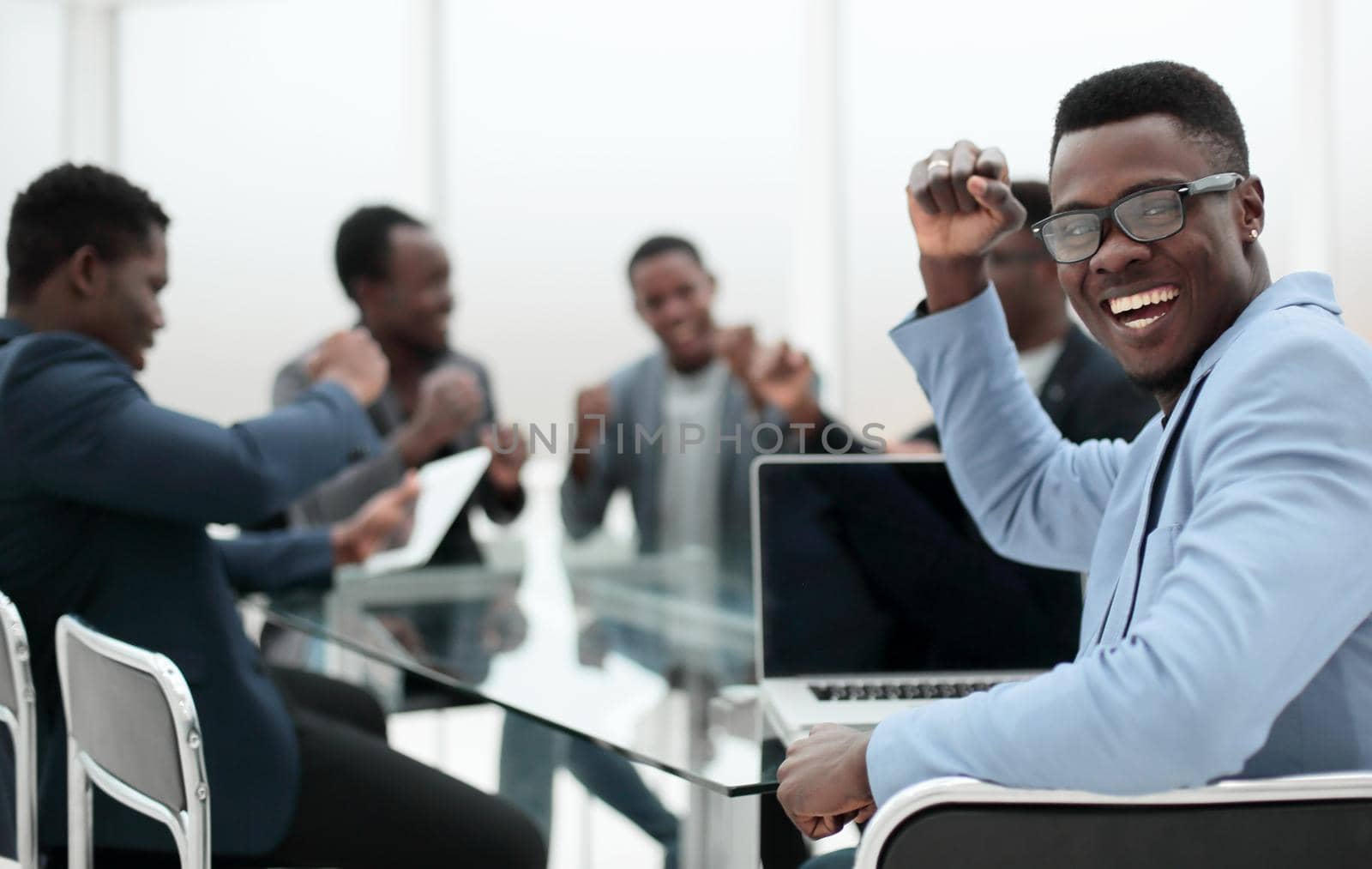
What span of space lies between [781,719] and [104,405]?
2.85 feet

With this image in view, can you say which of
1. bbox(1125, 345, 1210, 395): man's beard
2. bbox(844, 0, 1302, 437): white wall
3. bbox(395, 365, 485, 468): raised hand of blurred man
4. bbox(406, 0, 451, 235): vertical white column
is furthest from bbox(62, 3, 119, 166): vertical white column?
bbox(1125, 345, 1210, 395): man's beard

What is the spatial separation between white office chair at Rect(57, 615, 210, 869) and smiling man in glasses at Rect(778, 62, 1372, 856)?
608 millimetres

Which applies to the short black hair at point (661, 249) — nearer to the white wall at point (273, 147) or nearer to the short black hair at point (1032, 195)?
the white wall at point (273, 147)

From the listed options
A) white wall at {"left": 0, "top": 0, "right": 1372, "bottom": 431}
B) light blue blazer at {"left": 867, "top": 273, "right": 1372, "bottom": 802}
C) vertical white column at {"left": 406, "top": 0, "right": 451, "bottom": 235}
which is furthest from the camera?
vertical white column at {"left": 406, "top": 0, "right": 451, "bottom": 235}

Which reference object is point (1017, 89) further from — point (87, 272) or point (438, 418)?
point (87, 272)

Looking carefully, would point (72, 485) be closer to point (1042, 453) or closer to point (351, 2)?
point (1042, 453)

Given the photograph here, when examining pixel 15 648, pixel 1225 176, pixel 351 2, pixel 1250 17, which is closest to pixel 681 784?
pixel 15 648

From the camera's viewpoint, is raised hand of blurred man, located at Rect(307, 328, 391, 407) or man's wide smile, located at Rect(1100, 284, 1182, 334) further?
raised hand of blurred man, located at Rect(307, 328, 391, 407)

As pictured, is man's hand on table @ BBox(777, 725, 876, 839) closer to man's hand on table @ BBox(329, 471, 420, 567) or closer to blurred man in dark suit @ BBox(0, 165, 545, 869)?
blurred man in dark suit @ BBox(0, 165, 545, 869)

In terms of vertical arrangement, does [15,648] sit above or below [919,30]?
below

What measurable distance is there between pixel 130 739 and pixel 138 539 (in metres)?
0.30

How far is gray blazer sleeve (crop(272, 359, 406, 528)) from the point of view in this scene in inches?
100.0

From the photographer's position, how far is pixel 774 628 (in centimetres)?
148

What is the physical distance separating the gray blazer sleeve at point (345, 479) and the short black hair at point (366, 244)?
43 cm
